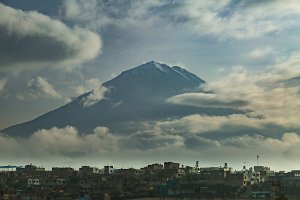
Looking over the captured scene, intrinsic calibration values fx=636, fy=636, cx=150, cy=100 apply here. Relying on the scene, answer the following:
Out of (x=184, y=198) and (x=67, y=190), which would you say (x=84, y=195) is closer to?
(x=67, y=190)

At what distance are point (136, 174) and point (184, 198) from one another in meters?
55.5

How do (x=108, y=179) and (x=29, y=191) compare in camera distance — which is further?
(x=108, y=179)

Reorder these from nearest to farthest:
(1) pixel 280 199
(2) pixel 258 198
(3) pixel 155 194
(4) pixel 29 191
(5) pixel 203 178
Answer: (1) pixel 280 199, (2) pixel 258 198, (3) pixel 155 194, (4) pixel 29 191, (5) pixel 203 178

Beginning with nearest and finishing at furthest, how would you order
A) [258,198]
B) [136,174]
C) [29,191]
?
1. [258,198]
2. [29,191]
3. [136,174]

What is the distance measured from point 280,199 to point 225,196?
93.3 m

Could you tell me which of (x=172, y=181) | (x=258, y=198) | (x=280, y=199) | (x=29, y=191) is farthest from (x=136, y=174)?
(x=280, y=199)

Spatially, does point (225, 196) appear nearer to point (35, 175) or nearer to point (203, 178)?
point (203, 178)

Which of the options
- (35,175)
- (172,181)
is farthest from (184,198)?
(35,175)

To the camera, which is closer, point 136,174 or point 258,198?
point 258,198

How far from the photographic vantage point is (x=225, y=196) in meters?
142

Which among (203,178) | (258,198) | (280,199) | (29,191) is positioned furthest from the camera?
(203,178)

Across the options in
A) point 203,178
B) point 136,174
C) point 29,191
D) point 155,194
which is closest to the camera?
point 155,194

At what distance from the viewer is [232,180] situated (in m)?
161

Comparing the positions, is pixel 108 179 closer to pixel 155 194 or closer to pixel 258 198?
pixel 155 194
